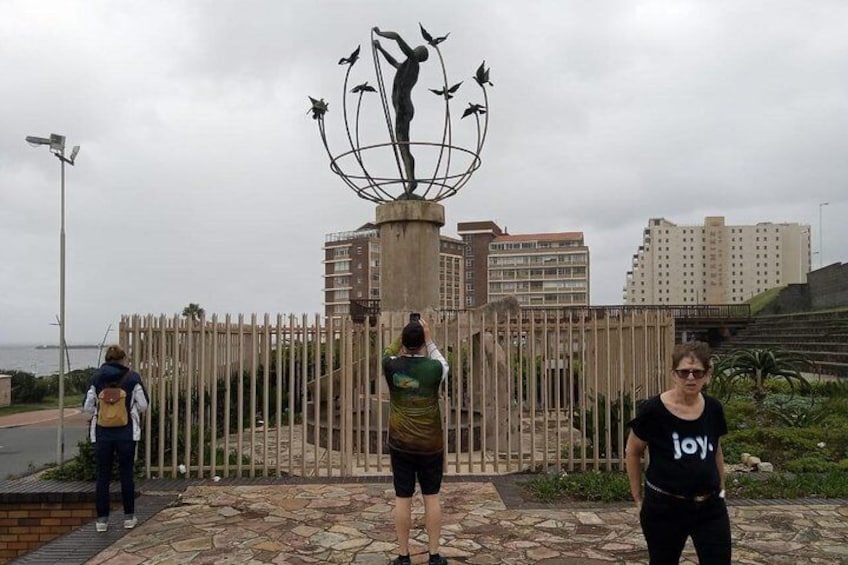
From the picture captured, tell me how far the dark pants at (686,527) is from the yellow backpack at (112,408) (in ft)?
14.8

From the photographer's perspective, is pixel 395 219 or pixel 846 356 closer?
pixel 395 219

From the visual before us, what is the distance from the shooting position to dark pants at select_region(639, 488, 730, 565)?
10.2ft

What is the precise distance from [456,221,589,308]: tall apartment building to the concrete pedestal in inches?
3973

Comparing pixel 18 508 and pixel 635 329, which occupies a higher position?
pixel 635 329

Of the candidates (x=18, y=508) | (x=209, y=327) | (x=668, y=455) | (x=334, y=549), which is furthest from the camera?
(x=209, y=327)

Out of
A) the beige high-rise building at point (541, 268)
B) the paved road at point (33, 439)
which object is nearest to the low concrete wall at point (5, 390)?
the paved road at point (33, 439)

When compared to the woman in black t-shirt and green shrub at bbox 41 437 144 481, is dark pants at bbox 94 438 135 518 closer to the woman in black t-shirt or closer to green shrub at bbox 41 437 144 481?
green shrub at bbox 41 437 144 481

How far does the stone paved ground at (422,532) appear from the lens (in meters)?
5.18

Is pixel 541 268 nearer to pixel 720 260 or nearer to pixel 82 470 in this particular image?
pixel 720 260

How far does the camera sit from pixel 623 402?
815cm

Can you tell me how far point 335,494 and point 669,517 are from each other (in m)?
4.56

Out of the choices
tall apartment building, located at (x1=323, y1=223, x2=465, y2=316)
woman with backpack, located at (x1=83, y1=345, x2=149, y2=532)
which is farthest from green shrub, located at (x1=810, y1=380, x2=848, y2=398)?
tall apartment building, located at (x1=323, y1=223, x2=465, y2=316)

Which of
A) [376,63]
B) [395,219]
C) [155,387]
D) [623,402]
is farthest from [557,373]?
[376,63]

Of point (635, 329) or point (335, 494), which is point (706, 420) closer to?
point (335, 494)
